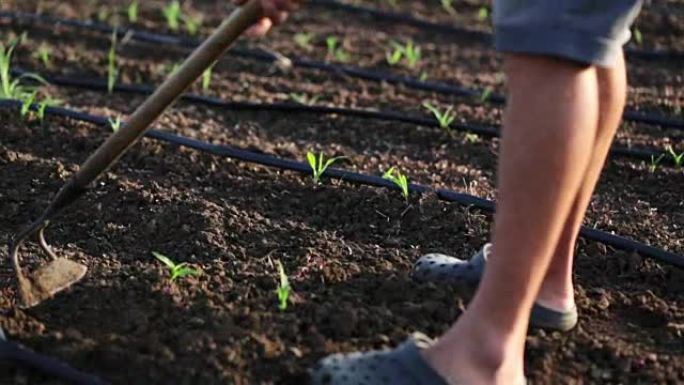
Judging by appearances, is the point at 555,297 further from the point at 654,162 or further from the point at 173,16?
the point at 173,16

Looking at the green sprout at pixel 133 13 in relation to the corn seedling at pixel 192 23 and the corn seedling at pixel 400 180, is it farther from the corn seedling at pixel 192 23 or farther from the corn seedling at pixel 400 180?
the corn seedling at pixel 400 180

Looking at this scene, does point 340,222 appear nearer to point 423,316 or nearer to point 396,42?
point 423,316

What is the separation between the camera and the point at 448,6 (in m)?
5.36

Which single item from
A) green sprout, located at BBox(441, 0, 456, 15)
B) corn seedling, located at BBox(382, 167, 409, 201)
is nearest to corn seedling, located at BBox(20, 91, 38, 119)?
corn seedling, located at BBox(382, 167, 409, 201)

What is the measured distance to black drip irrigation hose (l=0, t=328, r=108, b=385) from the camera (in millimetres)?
1991

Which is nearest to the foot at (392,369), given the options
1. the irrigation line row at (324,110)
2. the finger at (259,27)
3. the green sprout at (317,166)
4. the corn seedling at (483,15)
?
the finger at (259,27)

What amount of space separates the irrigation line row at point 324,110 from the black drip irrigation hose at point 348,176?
0.48m

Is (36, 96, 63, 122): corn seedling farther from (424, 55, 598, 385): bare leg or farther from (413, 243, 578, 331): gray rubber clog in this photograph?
(424, 55, 598, 385): bare leg

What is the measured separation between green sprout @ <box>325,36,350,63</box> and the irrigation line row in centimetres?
75

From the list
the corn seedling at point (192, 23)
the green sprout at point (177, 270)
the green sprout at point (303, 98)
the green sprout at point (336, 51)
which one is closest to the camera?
the green sprout at point (177, 270)

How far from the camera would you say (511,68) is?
1.80 meters

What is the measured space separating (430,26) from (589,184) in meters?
3.13

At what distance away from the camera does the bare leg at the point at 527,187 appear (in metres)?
1.76

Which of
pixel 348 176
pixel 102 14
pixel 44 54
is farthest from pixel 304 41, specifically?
pixel 348 176
